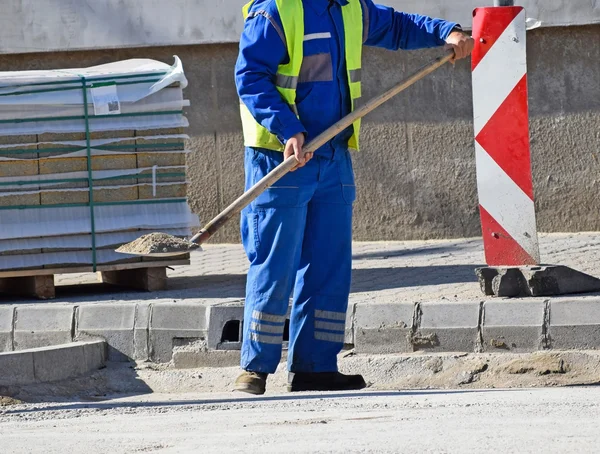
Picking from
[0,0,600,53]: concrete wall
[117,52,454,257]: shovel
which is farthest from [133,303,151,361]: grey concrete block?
[0,0,600,53]: concrete wall

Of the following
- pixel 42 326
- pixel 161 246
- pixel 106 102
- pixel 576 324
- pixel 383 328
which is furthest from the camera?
pixel 106 102

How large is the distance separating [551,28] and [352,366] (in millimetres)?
4173

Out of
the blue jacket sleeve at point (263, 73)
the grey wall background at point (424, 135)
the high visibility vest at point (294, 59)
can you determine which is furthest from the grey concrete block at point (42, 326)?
the grey wall background at point (424, 135)

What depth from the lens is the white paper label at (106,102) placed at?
790 centimetres

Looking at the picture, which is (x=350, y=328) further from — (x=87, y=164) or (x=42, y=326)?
(x=87, y=164)

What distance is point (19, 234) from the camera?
7.77 metres

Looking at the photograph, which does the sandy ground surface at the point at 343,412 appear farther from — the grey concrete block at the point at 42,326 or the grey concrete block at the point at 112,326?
the grey concrete block at the point at 42,326

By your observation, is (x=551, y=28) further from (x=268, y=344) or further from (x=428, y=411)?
(x=428, y=411)

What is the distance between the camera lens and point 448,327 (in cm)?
650

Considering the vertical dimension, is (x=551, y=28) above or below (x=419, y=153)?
above

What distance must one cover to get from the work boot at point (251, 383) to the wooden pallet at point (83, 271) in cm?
232

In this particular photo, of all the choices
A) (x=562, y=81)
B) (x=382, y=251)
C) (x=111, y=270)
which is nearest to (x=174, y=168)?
(x=111, y=270)

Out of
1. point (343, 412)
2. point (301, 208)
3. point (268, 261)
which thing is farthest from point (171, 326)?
point (343, 412)

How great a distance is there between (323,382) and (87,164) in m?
2.75
